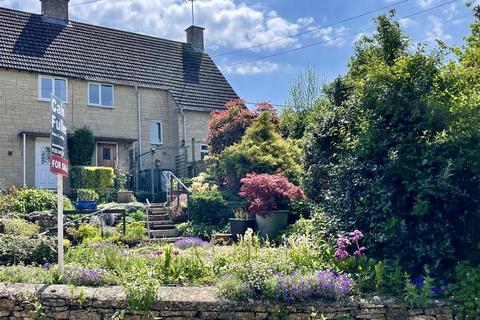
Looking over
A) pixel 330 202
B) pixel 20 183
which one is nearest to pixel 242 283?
pixel 330 202

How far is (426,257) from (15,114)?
17.1 metres

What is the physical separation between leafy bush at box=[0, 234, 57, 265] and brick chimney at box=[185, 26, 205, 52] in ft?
65.1

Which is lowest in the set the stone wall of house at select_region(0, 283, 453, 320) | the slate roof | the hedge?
the stone wall of house at select_region(0, 283, 453, 320)

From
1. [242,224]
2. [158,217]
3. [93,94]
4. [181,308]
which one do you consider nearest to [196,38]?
[93,94]

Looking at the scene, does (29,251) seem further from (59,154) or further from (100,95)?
Result: (100,95)

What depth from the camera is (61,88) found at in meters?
19.3

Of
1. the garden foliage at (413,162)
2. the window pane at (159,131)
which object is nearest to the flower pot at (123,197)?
the window pane at (159,131)

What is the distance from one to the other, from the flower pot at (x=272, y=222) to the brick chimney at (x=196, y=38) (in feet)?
57.2

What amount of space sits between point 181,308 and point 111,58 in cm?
1863

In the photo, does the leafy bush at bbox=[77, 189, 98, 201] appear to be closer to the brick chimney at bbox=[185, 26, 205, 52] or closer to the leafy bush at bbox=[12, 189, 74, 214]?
the leafy bush at bbox=[12, 189, 74, 214]

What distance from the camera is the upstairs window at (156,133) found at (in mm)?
21984

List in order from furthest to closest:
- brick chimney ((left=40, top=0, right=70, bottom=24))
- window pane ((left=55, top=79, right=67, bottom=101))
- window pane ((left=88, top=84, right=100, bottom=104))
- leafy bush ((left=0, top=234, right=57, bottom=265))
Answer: brick chimney ((left=40, top=0, right=70, bottom=24)) → window pane ((left=88, top=84, right=100, bottom=104)) → window pane ((left=55, top=79, right=67, bottom=101)) → leafy bush ((left=0, top=234, right=57, bottom=265))

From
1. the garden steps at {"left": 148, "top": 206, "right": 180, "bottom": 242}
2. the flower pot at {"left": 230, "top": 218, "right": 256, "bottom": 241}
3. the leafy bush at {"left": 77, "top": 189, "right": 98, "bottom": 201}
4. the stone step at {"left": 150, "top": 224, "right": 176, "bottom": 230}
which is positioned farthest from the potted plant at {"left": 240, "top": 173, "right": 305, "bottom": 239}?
the leafy bush at {"left": 77, "top": 189, "right": 98, "bottom": 201}

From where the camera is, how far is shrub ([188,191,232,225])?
40.5 ft
